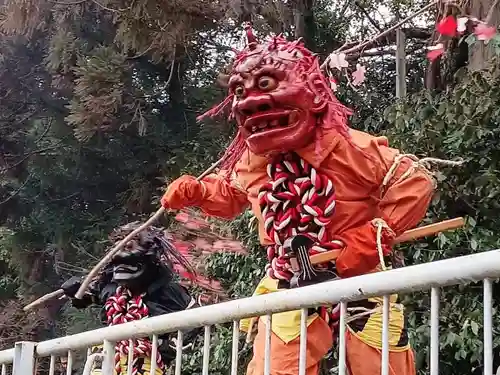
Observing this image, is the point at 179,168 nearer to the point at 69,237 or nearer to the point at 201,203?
the point at 69,237

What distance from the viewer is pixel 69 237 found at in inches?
322

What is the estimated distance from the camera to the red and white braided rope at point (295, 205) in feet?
7.34

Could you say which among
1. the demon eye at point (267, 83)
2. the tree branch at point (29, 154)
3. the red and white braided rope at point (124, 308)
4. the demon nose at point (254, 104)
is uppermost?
the demon eye at point (267, 83)

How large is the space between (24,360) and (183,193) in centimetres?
62

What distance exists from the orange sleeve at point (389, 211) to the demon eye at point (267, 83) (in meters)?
0.33

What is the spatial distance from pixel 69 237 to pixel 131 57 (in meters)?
2.01

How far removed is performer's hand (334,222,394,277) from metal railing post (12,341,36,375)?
33.7 inches

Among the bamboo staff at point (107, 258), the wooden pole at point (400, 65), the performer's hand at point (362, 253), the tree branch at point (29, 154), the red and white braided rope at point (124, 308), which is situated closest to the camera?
the performer's hand at point (362, 253)

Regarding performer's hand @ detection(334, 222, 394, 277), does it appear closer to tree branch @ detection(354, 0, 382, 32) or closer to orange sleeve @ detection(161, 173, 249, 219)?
orange sleeve @ detection(161, 173, 249, 219)

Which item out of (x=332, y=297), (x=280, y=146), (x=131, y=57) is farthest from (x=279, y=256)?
(x=131, y=57)

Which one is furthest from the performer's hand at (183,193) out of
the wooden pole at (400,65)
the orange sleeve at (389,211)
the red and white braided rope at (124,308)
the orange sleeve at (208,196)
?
the wooden pole at (400,65)

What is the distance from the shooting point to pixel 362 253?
217cm

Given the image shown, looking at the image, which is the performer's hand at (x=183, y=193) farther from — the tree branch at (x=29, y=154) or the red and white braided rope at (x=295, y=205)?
the tree branch at (x=29, y=154)

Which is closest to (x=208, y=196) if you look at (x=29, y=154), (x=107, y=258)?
(x=107, y=258)
